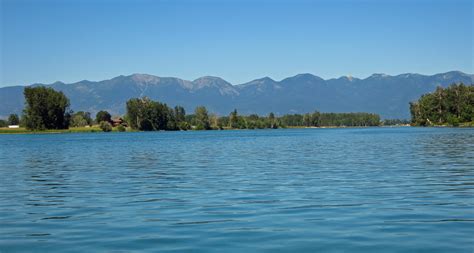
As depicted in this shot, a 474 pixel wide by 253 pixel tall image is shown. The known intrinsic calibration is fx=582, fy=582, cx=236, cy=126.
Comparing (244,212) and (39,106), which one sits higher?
(39,106)

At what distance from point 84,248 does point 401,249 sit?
8.23 m

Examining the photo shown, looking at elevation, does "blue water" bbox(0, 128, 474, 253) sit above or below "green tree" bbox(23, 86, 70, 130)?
below

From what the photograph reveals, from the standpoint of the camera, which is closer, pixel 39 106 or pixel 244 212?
pixel 244 212

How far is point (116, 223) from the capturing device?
18.9m

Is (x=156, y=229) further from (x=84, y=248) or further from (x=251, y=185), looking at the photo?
(x=251, y=185)

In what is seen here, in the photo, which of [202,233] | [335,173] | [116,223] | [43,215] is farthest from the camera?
[335,173]

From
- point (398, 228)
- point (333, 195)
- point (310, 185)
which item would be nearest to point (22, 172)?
point (310, 185)

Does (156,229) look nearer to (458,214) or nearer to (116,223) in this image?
(116,223)

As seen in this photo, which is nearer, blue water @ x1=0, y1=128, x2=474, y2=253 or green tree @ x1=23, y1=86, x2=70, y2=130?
blue water @ x1=0, y1=128, x2=474, y2=253

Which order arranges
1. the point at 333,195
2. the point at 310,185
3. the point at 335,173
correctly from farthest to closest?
the point at 335,173 < the point at 310,185 < the point at 333,195

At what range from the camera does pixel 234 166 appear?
43.0 metres

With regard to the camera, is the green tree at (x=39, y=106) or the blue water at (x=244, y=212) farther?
the green tree at (x=39, y=106)

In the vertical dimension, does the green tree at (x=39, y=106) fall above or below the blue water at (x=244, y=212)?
above

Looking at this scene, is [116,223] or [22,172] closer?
[116,223]
